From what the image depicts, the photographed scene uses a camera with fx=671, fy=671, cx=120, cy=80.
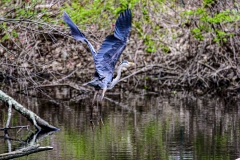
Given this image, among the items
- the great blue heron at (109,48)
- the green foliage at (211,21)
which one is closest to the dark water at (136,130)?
the great blue heron at (109,48)

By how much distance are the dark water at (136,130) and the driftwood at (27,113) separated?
0.81 ft

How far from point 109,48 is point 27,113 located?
2.08 metres

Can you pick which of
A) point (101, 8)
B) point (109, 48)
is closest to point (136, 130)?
point (109, 48)

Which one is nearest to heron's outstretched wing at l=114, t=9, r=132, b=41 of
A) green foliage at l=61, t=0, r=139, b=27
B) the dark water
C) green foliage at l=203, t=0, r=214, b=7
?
the dark water

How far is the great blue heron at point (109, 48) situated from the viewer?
9.90m

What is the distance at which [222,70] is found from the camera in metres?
20.4

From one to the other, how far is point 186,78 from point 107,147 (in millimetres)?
10483

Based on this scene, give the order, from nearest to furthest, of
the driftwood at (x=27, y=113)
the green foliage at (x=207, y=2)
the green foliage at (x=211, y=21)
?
the driftwood at (x=27, y=113) < the green foliage at (x=211, y=21) < the green foliage at (x=207, y=2)

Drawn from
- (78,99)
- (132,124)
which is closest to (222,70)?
(78,99)

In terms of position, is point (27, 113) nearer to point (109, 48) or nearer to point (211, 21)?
point (109, 48)

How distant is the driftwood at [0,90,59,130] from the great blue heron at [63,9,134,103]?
115cm

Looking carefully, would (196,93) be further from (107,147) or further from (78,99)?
(107,147)

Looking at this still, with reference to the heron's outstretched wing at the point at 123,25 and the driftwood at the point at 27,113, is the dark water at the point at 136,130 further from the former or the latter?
the heron's outstretched wing at the point at 123,25

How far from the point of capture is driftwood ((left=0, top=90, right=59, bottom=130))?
11367 mm
